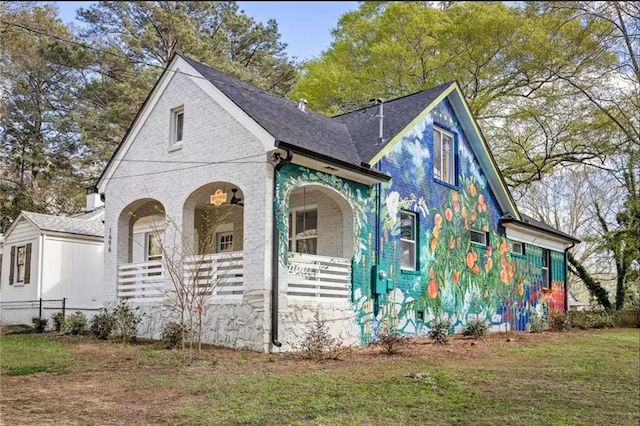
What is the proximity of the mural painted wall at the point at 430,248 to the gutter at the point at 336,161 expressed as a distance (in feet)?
1.25

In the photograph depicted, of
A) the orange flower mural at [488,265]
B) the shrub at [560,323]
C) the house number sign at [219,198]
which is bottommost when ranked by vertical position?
the shrub at [560,323]

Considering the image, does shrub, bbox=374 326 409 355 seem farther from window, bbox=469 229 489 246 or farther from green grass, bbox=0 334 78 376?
window, bbox=469 229 489 246

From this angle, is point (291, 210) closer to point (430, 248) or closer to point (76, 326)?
point (430, 248)

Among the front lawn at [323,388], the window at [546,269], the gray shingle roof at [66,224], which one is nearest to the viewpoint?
the front lawn at [323,388]

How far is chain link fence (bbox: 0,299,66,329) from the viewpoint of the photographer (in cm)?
1909

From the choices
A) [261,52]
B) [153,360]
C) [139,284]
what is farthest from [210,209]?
[261,52]

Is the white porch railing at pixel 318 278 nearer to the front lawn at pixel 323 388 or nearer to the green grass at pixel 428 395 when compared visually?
the front lawn at pixel 323 388

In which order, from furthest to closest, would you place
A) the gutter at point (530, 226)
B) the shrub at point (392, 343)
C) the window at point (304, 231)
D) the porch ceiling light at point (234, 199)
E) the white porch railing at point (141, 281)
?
the gutter at point (530, 226), the window at point (304, 231), the porch ceiling light at point (234, 199), the white porch railing at point (141, 281), the shrub at point (392, 343)

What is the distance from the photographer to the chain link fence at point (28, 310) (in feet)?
62.6

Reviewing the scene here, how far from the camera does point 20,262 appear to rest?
21.3 metres

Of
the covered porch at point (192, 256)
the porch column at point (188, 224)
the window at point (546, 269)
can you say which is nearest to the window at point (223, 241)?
the covered porch at point (192, 256)

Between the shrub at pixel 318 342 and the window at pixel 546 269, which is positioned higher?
the window at pixel 546 269

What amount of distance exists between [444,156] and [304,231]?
210 inches

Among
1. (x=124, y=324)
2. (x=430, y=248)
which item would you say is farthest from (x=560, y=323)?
(x=124, y=324)
